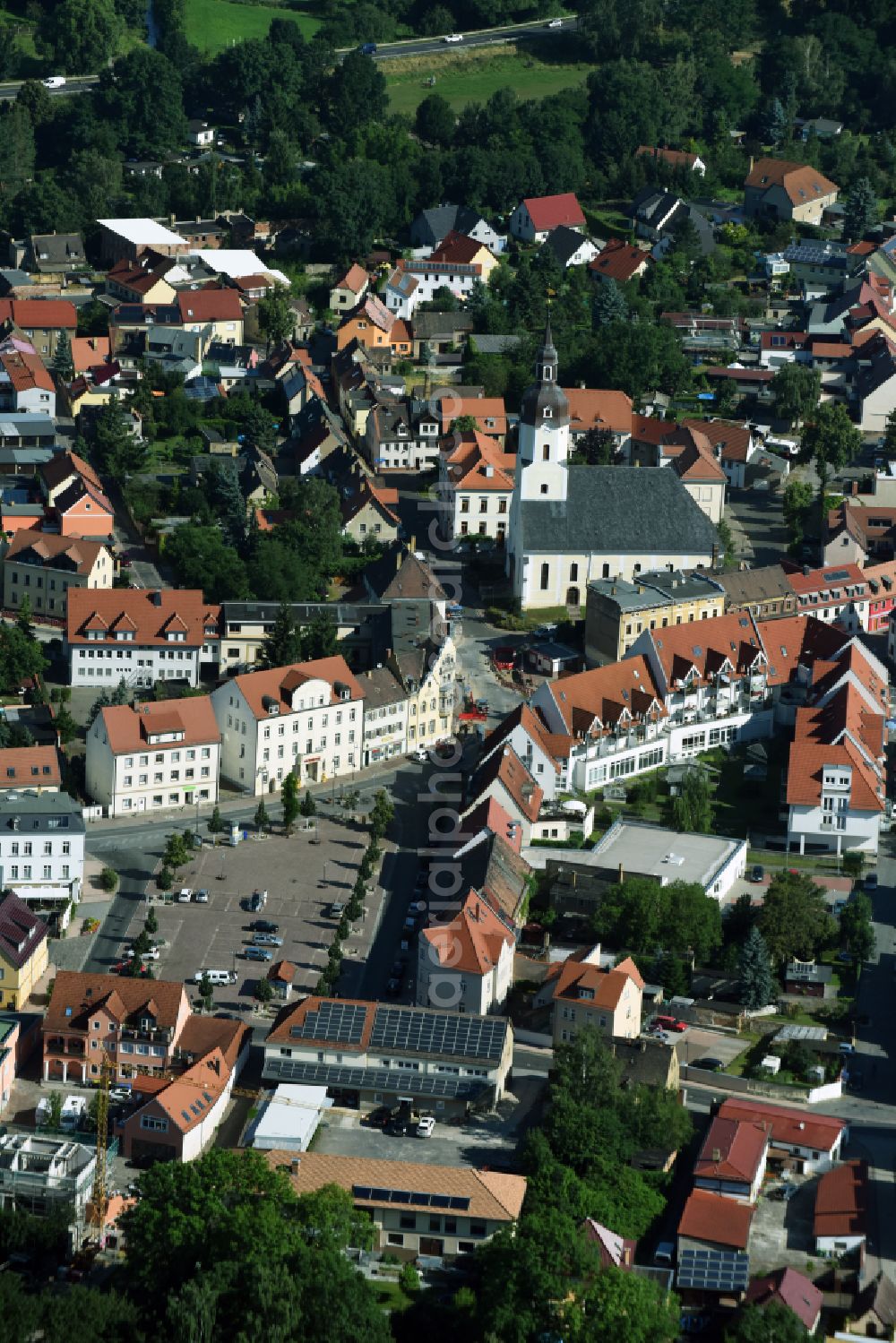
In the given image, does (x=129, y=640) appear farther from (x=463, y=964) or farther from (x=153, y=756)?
(x=463, y=964)

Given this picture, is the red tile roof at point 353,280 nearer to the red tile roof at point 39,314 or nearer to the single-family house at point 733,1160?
the red tile roof at point 39,314

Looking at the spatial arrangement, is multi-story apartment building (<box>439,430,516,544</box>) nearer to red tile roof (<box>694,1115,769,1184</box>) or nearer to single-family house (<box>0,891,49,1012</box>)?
single-family house (<box>0,891,49,1012</box>)

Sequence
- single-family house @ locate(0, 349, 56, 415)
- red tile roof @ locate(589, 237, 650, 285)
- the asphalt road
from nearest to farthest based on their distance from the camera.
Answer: single-family house @ locate(0, 349, 56, 415) → red tile roof @ locate(589, 237, 650, 285) → the asphalt road

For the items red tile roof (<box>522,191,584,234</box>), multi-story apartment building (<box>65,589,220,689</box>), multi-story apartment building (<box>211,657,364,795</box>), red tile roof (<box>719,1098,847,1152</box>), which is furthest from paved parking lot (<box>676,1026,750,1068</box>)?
red tile roof (<box>522,191,584,234</box>)

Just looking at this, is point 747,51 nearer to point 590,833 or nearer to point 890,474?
point 890,474

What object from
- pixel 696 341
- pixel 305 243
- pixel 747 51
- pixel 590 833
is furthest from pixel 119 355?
pixel 747 51

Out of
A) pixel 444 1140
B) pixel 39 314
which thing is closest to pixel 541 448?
pixel 39 314

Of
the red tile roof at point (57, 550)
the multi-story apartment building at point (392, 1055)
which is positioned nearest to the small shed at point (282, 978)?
the multi-story apartment building at point (392, 1055)
